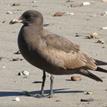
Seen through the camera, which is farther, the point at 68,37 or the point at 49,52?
the point at 68,37

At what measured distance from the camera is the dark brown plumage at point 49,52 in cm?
943

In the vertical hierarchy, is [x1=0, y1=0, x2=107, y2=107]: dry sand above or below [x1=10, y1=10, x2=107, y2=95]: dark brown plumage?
below

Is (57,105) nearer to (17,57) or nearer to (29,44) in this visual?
(29,44)

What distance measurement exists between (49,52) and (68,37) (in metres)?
3.57

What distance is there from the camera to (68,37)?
13.0m

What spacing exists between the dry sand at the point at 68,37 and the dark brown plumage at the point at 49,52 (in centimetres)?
29

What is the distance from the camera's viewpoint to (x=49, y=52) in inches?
372

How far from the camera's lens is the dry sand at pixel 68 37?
9.39m

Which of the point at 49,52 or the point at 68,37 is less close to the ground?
the point at 49,52

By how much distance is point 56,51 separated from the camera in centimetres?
954

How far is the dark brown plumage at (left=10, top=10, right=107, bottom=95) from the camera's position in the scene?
30.9ft

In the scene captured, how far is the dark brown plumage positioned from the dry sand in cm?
29

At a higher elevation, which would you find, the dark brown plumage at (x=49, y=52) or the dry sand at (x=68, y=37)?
the dark brown plumage at (x=49, y=52)

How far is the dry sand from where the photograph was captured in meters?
9.39
